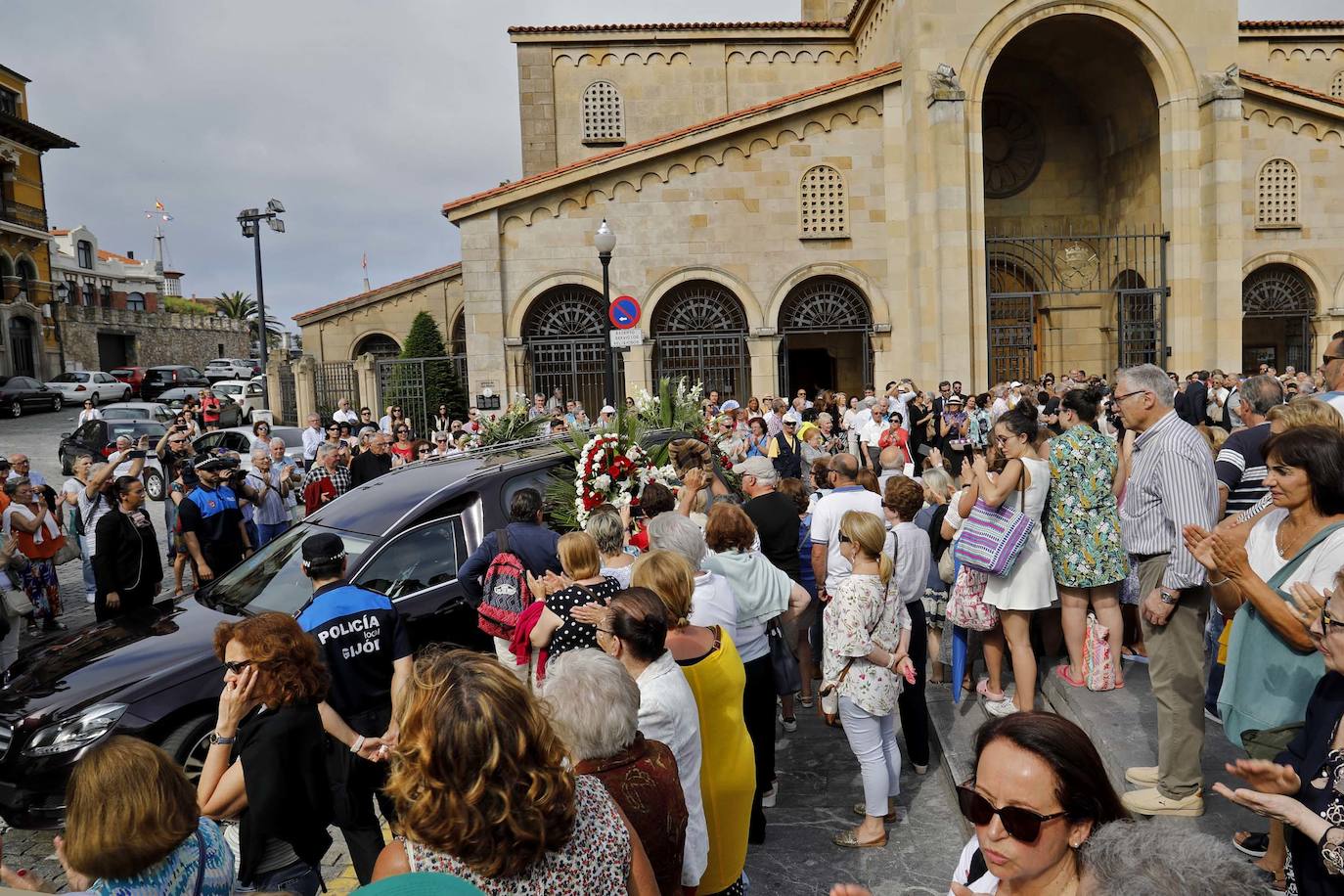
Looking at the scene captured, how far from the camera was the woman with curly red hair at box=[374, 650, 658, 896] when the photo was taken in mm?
2238

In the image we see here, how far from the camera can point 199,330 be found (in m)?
68.1

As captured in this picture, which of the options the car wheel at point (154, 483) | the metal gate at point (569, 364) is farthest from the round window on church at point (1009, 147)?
the car wheel at point (154, 483)

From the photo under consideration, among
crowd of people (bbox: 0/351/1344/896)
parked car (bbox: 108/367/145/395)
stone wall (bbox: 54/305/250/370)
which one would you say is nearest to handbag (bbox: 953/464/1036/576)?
crowd of people (bbox: 0/351/1344/896)

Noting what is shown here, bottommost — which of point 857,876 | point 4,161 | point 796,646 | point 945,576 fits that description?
point 857,876

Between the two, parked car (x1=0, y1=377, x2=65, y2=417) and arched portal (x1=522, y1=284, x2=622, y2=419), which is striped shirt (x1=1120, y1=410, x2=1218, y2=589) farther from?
parked car (x1=0, y1=377, x2=65, y2=417)

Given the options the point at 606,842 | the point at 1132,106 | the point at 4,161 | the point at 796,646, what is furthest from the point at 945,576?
the point at 4,161

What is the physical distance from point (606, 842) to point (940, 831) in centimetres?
337

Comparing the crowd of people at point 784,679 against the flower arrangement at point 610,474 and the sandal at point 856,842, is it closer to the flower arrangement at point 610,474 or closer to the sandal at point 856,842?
the sandal at point 856,842

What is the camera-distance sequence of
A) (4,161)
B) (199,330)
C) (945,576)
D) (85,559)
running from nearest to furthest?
1. (945,576)
2. (85,559)
3. (4,161)
4. (199,330)

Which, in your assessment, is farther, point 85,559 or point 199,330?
point 199,330

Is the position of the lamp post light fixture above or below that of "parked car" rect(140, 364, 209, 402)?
above

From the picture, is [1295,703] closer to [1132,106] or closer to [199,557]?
[199,557]

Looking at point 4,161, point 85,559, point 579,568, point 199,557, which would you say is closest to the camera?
point 579,568

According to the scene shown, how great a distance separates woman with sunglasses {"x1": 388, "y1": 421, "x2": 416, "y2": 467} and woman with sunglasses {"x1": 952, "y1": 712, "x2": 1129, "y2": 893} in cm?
1145
